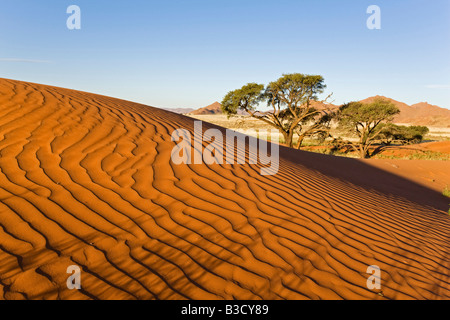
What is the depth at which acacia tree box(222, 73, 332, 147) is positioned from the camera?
21.2 m

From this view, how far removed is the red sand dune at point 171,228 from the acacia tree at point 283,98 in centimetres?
1727

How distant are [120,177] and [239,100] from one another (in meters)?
19.5

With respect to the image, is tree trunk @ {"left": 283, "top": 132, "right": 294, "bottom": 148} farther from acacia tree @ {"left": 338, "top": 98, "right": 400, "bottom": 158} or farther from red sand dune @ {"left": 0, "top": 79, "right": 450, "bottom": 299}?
red sand dune @ {"left": 0, "top": 79, "right": 450, "bottom": 299}

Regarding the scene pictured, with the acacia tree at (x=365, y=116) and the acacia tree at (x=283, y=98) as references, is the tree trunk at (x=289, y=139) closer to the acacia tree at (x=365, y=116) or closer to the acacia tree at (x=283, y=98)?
the acacia tree at (x=283, y=98)

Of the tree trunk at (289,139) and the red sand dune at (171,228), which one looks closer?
the red sand dune at (171,228)

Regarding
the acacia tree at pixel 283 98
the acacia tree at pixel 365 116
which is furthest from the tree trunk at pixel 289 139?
the acacia tree at pixel 365 116

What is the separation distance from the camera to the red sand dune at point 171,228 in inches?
85.0

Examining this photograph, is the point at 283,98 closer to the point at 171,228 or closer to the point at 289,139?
the point at 289,139

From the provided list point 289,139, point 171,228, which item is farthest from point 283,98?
point 171,228

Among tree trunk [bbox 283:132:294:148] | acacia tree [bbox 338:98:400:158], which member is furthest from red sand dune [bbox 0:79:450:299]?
acacia tree [bbox 338:98:400:158]

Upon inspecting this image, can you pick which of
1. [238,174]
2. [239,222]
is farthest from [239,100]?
[239,222]

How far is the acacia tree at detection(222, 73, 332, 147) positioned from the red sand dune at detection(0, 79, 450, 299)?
56.7 feet
